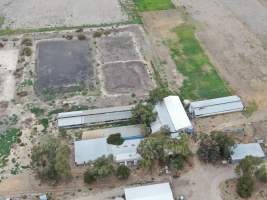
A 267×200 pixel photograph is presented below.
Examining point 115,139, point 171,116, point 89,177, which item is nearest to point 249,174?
point 171,116

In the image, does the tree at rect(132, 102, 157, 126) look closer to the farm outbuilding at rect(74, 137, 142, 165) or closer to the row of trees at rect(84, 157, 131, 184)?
the farm outbuilding at rect(74, 137, 142, 165)

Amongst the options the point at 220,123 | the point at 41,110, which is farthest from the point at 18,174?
the point at 220,123

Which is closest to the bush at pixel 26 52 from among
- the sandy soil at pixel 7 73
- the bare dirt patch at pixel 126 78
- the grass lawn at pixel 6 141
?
the sandy soil at pixel 7 73

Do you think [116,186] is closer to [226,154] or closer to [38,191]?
[38,191]

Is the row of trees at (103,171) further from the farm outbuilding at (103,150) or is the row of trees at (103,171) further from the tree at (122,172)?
the farm outbuilding at (103,150)

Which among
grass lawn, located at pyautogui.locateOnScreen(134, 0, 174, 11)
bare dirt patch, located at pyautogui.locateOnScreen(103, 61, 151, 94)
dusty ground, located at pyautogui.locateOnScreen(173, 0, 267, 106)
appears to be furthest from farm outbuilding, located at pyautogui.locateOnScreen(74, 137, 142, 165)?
grass lawn, located at pyautogui.locateOnScreen(134, 0, 174, 11)

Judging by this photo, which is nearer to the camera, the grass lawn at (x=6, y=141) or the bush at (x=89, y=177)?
the bush at (x=89, y=177)
